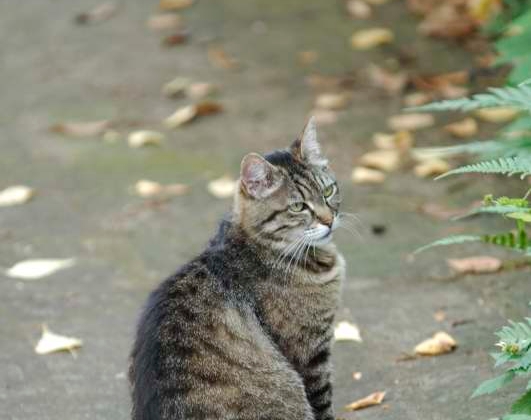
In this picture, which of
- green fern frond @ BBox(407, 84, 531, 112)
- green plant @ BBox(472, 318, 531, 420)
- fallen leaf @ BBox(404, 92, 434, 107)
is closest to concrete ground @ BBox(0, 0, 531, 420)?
fallen leaf @ BBox(404, 92, 434, 107)

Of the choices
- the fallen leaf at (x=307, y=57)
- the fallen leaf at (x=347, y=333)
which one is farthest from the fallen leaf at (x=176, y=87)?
the fallen leaf at (x=347, y=333)

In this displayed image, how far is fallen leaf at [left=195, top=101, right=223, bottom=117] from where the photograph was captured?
7.32 meters

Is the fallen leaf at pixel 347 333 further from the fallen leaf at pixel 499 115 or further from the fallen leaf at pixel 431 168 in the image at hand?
the fallen leaf at pixel 499 115

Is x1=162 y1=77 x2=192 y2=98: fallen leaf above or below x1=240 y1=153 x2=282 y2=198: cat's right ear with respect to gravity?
below

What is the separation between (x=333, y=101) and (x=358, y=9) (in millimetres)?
1486

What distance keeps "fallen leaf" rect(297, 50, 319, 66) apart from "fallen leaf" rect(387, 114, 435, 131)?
121 centimetres

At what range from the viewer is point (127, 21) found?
884 centimetres

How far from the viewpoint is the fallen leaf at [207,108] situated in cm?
732

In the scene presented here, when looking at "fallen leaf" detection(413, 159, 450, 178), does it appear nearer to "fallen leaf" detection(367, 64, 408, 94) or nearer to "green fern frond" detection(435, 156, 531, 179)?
"fallen leaf" detection(367, 64, 408, 94)

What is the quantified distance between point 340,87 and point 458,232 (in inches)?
90.4

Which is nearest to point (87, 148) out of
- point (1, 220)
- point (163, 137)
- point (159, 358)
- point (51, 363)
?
point (163, 137)

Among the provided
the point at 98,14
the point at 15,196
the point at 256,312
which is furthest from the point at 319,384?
the point at 98,14

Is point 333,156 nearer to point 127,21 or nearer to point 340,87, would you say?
point 340,87

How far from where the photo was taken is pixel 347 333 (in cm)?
466
